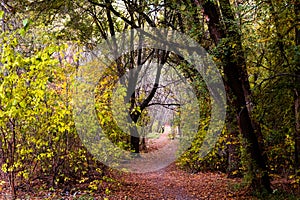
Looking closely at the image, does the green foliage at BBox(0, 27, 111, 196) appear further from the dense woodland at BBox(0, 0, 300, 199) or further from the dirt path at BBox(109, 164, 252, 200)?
the dirt path at BBox(109, 164, 252, 200)

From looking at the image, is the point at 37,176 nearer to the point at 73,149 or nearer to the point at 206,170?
the point at 73,149

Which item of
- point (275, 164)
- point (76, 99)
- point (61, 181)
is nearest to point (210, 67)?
point (275, 164)

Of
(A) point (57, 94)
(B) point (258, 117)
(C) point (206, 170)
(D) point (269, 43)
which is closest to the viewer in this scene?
(D) point (269, 43)

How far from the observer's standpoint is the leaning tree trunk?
208 inches

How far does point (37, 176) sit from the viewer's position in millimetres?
6719

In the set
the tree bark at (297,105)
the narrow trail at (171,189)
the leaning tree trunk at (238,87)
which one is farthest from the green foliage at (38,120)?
the tree bark at (297,105)

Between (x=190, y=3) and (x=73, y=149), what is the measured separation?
3884mm

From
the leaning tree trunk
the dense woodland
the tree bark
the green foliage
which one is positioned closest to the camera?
the green foliage

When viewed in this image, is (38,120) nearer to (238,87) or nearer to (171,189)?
(238,87)

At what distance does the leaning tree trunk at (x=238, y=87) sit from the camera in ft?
17.3

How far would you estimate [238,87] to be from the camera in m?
5.56

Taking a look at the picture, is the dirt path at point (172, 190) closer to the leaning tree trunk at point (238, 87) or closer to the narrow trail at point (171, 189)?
the narrow trail at point (171, 189)

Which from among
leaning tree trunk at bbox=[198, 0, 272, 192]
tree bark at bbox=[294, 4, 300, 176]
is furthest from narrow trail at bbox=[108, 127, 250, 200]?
tree bark at bbox=[294, 4, 300, 176]

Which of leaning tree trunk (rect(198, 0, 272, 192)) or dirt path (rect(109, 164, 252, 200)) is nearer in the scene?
leaning tree trunk (rect(198, 0, 272, 192))
